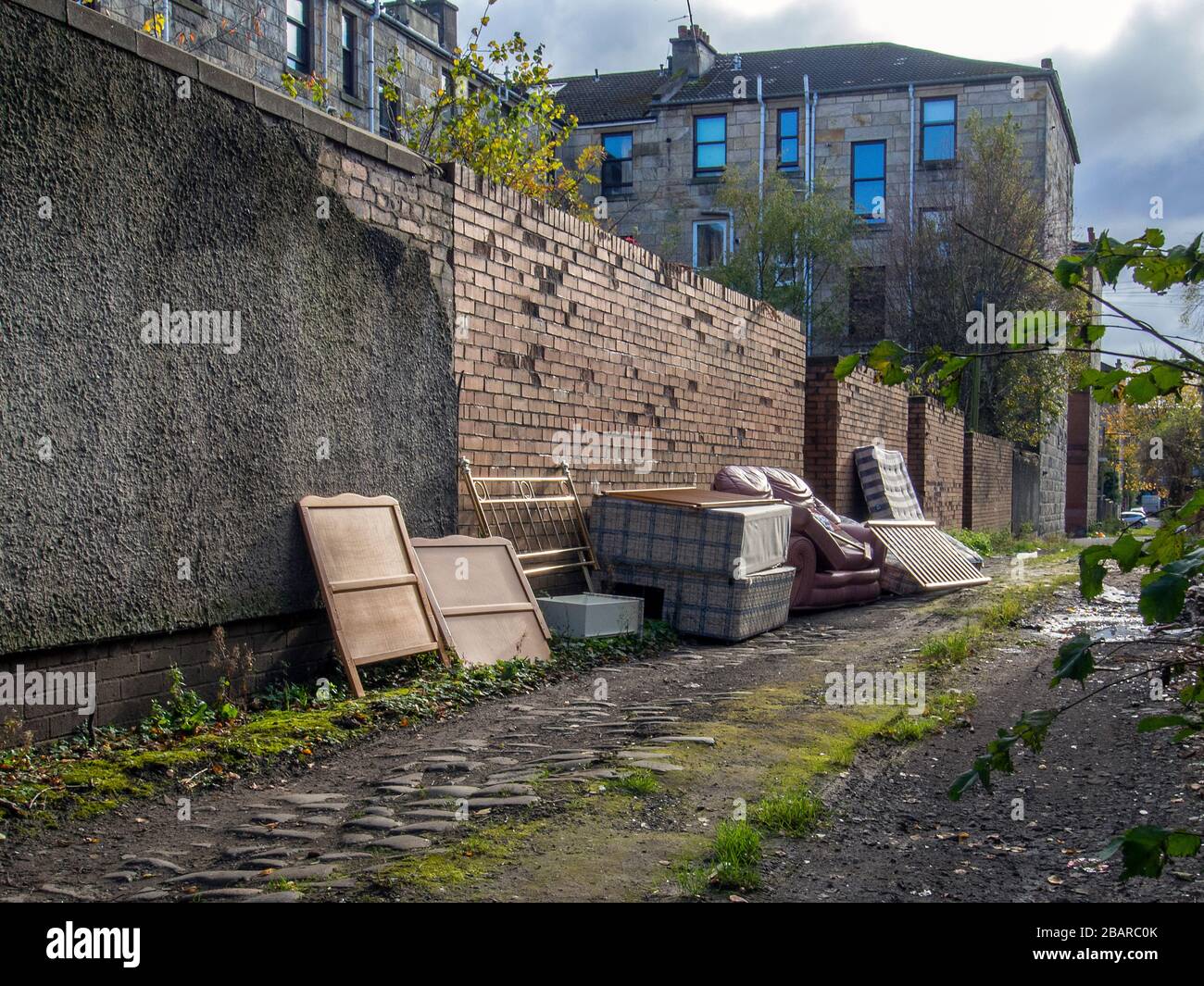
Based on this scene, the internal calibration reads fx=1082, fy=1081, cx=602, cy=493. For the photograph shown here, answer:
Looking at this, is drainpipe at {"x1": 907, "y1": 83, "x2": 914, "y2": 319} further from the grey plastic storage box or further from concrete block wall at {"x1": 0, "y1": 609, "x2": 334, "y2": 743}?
concrete block wall at {"x1": 0, "y1": 609, "x2": 334, "y2": 743}

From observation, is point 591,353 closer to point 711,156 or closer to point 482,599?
point 482,599

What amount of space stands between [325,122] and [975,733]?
5091mm

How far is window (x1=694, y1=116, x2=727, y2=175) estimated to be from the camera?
32906 mm

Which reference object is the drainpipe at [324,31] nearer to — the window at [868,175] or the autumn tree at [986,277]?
the autumn tree at [986,277]

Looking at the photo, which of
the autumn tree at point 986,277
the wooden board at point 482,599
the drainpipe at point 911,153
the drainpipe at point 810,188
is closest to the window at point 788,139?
the drainpipe at point 810,188

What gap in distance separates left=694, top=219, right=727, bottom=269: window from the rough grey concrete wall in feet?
87.0

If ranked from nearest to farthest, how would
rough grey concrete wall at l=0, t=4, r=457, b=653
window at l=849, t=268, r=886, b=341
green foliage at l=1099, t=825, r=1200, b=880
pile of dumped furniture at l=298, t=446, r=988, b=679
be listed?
green foliage at l=1099, t=825, r=1200, b=880 < rough grey concrete wall at l=0, t=4, r=457, b=653 < pile of dumped furniture at l=298, t=446, r=988, b=679 < window at l=849, t=268, r=886, b=341

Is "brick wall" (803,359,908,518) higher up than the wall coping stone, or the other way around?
the wall coping stone

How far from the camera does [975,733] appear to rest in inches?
229

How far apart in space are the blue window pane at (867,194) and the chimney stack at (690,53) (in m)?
6.53

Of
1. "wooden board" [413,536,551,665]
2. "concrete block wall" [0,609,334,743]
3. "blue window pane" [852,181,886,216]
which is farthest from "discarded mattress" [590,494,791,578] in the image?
"blue window pane" [852,181,886,216]

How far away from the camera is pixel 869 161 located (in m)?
32.2
